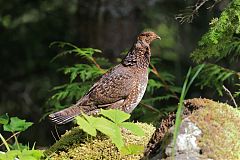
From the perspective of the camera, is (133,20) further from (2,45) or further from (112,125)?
(112,125)

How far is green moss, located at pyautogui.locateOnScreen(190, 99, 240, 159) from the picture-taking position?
3078mm

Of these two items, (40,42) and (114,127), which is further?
(40,42)

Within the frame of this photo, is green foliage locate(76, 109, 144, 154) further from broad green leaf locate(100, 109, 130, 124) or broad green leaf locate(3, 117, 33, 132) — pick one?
broad green leaf locate(3, 117, 33, 132)

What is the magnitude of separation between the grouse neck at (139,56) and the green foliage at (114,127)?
1.48 m

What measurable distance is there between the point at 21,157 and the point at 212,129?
120 cm

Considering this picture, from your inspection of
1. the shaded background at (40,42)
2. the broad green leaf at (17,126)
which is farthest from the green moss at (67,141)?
the shaded background at (40,42)

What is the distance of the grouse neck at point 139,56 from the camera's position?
513cm

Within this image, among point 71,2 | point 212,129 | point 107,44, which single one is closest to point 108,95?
point 212,129

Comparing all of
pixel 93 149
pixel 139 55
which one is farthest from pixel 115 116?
pixel 139 55

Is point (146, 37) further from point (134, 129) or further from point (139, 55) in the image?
point (134, 129)

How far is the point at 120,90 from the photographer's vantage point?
16.3ft

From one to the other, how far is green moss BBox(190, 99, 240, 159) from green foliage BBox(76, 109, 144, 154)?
49 cm

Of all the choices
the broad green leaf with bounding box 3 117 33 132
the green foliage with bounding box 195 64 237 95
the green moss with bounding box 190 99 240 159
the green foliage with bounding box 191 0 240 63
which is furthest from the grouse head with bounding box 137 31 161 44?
the green moss with bounding box 190 99 240 159

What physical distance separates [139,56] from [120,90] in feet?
1.24
